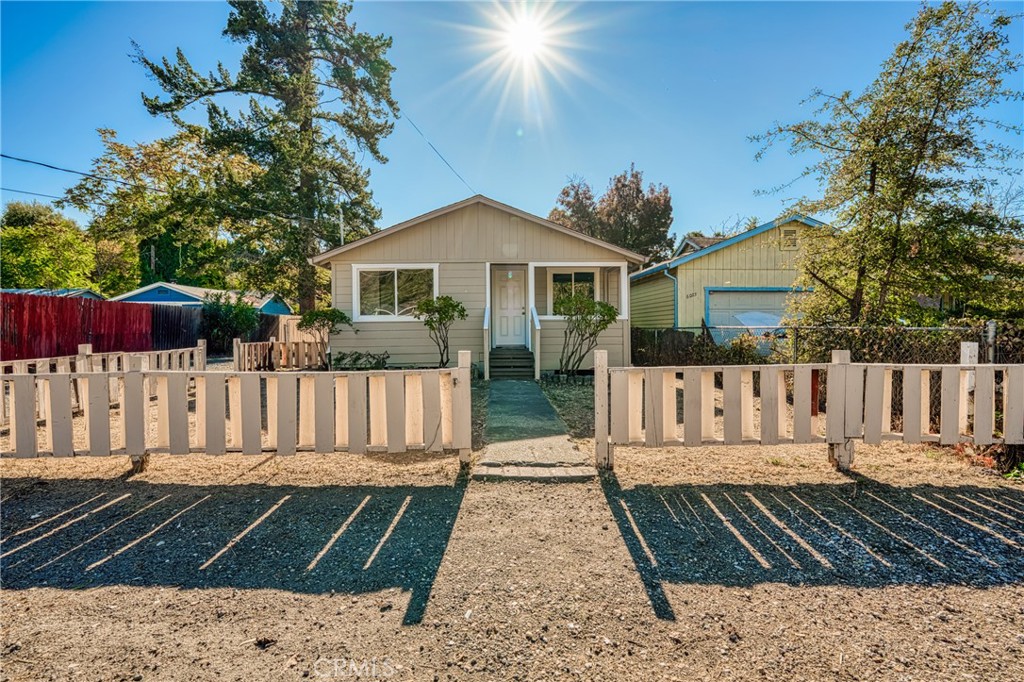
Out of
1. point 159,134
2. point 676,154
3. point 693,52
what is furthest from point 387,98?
point 693,52

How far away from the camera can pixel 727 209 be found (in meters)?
29.9

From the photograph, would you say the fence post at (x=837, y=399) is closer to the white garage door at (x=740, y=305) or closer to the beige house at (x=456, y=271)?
the beige house at (x=456, y=271)

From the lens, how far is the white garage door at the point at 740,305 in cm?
1507

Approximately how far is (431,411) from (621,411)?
1.70 meters

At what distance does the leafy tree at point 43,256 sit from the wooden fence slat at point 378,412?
3762 centimetres

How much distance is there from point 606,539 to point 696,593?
2.23 ft

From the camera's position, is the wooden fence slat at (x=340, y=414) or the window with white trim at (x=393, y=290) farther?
the window with white trim at (x=393, y=290)

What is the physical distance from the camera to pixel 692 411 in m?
4.04

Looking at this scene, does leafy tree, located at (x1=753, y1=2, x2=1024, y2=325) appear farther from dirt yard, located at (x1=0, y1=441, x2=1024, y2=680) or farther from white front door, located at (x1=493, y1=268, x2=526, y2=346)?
white front door, located at (x1=493, y1=268, x2=526, y2=346)

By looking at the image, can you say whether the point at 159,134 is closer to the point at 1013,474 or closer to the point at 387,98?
the point at 387,98

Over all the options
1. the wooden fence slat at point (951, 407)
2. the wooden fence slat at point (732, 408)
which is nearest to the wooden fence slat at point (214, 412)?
the wooden fence slat at point (732, 408)

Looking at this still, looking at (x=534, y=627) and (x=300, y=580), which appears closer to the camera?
(x=534, y=627)

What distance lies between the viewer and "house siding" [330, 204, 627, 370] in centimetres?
1159

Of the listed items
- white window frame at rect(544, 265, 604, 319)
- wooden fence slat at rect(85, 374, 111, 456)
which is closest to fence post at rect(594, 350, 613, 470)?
wooden fence slat at rect(85, 374, 111, 456)
